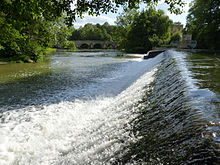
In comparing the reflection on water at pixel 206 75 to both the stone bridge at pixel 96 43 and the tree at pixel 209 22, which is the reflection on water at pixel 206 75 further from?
the stone bridge at pixel 96 43

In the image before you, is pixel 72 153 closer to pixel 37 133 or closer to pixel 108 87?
pixel 37 133

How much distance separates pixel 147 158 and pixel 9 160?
2.74 meters

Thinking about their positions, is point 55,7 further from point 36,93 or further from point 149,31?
point 149,31

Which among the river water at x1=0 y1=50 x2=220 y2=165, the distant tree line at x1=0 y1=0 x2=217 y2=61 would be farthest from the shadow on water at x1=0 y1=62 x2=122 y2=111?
the distant tree line at x1=0 y1=0 x2=217 y2=61

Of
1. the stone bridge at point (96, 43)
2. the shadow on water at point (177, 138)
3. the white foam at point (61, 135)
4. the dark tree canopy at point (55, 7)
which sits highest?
the stone bridge at point (96, 43)

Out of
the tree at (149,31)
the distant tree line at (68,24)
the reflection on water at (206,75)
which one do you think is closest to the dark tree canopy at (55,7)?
the distant tree line at (68,24)

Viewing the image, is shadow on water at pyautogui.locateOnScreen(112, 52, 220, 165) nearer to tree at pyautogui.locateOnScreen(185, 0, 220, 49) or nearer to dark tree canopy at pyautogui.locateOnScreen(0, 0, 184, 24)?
dark tree canopy at pyautogui.locateOnScreen(0, 0, 184, 24)

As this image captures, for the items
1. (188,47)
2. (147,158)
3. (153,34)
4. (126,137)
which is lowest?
(126,137)

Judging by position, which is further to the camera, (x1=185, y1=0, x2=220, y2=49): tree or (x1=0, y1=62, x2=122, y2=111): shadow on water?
(x1=185, y1=0, x2=220, y2=49): tree

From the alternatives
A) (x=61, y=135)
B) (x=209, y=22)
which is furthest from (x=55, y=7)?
(x=209, y=22)

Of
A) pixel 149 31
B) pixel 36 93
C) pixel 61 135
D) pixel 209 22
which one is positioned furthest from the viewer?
pixel 149 31

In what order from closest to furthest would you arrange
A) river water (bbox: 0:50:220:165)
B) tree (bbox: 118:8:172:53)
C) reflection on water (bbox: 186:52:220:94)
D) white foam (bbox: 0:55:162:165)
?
river water (bbox: 0:50:220:165) → white foam (bbox: 0:55:162:165) → reflection on water (bbox: 186:52:220:94) → tree (bbox: 118:8:172:53)

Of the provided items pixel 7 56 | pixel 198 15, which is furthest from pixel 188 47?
pixel 7 56

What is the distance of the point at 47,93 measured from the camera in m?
7.59
